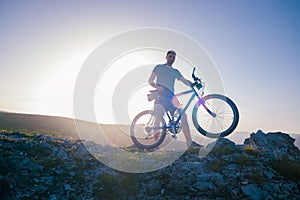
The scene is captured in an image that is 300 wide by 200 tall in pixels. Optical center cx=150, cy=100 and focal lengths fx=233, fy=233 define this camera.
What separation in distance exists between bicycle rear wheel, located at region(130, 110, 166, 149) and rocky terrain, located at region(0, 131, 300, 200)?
1398 mm

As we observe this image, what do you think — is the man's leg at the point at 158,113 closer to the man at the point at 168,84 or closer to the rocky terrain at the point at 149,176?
the man at the point at 168,84

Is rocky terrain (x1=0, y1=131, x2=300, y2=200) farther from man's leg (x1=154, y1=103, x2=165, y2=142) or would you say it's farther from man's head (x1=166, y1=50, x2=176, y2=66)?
man's head (x1=166, y1=50, x2=176, y2=66)

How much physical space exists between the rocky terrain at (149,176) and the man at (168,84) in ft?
4.42

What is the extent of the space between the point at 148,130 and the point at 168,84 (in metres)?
2.15

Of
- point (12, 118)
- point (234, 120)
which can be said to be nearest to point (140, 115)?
point (234, 120)

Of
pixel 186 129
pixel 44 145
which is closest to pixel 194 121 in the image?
pixel 186 129

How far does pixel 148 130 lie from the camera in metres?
10.0

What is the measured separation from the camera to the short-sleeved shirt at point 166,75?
984cm

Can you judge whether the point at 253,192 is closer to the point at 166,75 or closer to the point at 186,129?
the point at 186,129

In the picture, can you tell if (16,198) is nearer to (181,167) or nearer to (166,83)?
(181,167)

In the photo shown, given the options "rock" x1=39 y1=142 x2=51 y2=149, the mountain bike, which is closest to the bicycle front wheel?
the mountain bike

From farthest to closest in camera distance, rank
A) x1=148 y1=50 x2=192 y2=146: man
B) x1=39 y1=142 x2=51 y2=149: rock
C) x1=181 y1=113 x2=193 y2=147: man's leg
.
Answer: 1. x1=148 y1=50 x2=192 y2=146: man
2. x1=181 y1=113 x2=193 y2=147: man's leg
3. x1=39 y1=142 x2=51 y2=149: rock

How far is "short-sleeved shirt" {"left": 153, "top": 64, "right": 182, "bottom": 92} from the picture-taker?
388 inches

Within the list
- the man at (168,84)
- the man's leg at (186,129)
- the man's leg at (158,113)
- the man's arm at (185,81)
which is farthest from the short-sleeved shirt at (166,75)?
the man's leg at (186,129)
